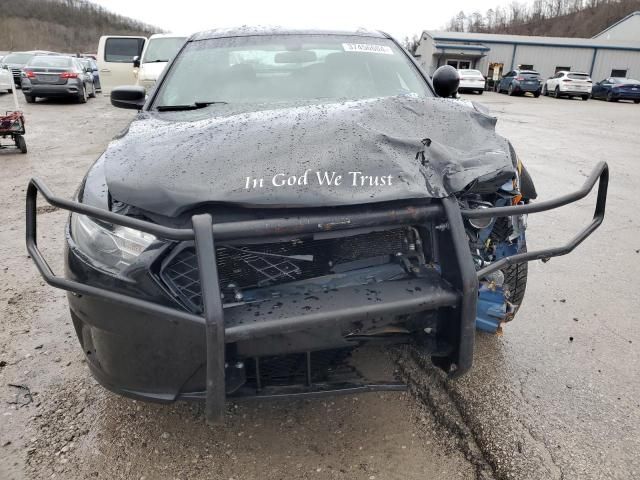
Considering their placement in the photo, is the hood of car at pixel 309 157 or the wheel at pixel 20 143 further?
the wheel at pixel 20 143

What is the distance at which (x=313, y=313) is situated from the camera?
1618 millimetres

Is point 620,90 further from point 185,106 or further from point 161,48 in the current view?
point 185,106

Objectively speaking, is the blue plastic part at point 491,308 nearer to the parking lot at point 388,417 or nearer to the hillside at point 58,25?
the parking lot at point 388,417

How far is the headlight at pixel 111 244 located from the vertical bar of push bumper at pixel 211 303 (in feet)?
0.89

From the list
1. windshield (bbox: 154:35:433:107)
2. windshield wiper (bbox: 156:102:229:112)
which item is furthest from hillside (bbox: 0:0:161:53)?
windshield wiper (bbox: 156:102:229:112)

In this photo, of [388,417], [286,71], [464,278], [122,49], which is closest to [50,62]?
[122,49]

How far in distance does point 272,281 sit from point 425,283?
21.7 inches

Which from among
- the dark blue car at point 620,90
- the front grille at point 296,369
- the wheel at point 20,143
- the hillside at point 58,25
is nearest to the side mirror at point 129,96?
the front grille at point 296,369

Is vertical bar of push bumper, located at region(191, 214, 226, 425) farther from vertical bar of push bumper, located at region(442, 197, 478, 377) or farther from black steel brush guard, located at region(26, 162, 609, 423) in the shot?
vertical bar of push bumper, located at region(442, 197, 478, 377)

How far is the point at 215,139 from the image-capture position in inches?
80.0

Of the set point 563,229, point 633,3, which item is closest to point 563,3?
point 633,3

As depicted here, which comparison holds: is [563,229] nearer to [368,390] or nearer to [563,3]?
[368,390]

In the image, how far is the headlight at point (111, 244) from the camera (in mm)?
1767

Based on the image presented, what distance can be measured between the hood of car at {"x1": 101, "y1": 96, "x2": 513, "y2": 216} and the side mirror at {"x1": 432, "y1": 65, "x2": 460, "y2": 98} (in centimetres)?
97
